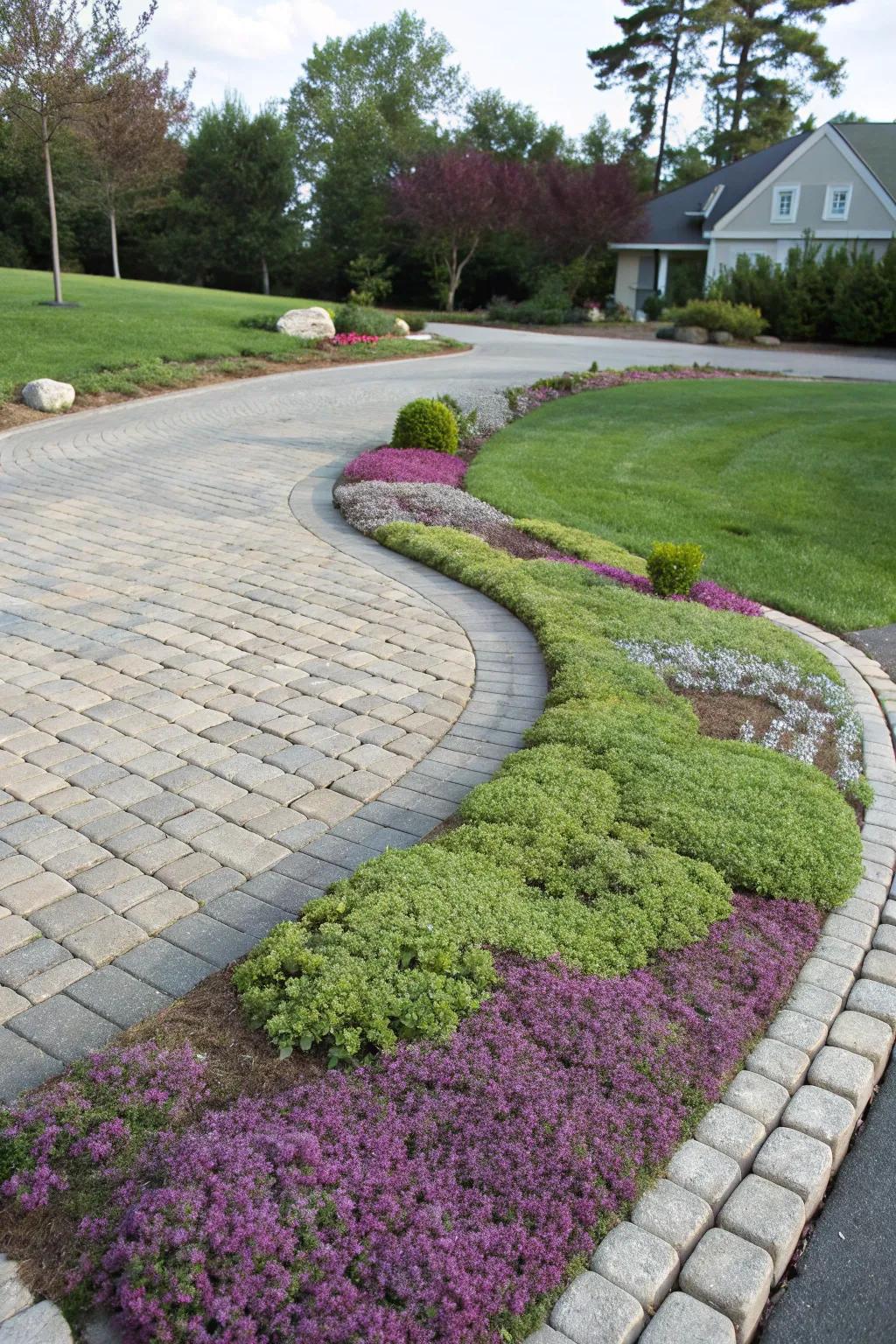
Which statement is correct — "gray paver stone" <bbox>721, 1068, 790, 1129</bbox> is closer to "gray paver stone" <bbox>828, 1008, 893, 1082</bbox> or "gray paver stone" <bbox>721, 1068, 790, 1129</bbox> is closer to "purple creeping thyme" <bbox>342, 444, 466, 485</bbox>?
"gray paver stone" <bbox>828, 1008, 893, 1082</bbox>

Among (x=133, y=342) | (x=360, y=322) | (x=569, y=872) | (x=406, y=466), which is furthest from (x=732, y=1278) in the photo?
(x=360, y=322)

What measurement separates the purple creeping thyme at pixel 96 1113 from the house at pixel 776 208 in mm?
37097

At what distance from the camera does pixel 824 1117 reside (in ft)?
9.39

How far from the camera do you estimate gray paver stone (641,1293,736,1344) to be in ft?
7.26

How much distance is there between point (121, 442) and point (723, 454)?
784 centimetres

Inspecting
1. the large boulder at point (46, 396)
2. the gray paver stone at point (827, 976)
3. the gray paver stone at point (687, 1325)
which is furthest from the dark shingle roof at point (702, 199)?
the gray paver stone at point (687, 1325)

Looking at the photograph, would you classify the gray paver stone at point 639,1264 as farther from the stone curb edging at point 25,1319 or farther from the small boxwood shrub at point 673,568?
the small boxwood shrub at point 673,568

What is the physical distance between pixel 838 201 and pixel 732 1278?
40329 millimetres

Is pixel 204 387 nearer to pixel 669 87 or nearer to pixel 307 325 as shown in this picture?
pixel 307 325

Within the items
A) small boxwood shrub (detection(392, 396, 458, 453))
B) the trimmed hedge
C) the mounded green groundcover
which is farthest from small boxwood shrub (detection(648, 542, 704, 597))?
small boxwood shrub (detection(392, 396, 458, 453))

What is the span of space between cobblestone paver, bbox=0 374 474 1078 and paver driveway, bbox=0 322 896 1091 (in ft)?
0.04

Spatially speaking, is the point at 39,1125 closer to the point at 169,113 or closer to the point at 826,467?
the point at 826,467

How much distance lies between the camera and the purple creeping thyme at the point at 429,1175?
2.10 meters

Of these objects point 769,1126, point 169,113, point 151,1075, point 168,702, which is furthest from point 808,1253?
point 169,113
